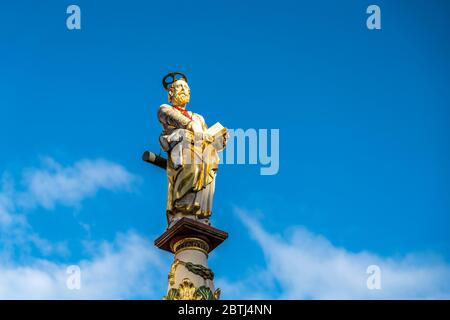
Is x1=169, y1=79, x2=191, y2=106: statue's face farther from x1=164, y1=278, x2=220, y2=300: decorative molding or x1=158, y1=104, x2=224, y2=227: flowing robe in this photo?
x1=164, y1=278, x2=220, y2=300: decorative molding

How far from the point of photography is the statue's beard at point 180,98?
28156 mm

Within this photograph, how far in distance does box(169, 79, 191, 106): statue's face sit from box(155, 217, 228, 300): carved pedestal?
403 cm

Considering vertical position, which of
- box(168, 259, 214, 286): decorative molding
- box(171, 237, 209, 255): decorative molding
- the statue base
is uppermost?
the statue base

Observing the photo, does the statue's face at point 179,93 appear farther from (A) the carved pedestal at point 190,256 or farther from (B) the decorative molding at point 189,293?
(B) the decorative molding at point 189,293

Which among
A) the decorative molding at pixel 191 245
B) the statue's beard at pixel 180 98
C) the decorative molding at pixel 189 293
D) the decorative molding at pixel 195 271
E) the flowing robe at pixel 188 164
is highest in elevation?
the statue's beard at pixel 180 98

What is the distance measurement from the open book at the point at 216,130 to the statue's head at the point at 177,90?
1.19m

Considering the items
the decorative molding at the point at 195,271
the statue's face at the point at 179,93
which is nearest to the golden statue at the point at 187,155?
the statue's face at the point at 179,93

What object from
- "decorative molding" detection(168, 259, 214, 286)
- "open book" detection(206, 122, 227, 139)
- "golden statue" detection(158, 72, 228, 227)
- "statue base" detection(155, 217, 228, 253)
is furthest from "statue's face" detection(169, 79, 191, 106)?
"decorative molding" detection(168, 259, 214, 286)

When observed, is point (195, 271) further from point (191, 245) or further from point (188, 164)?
point (188, 164)

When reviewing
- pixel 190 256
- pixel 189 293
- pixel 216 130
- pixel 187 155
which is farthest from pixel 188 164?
pixel 189 293

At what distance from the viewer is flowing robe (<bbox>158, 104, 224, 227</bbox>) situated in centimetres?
2600
